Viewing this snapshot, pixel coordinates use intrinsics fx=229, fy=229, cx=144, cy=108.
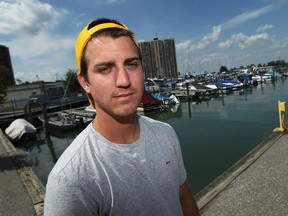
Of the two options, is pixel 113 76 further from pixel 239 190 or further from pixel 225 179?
pixel 225 179

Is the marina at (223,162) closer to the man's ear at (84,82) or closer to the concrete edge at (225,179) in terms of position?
the concrete edge at (225,179)

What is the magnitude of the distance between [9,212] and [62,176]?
602 centimetres

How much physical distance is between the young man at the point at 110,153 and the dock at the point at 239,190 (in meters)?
3.86

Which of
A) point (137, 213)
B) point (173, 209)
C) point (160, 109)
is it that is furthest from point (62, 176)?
point (160, 109)

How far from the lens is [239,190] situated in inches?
218

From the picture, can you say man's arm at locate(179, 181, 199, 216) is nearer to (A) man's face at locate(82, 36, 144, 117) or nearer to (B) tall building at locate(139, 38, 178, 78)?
(A) man's face at locate(82, 36, 144, 117)

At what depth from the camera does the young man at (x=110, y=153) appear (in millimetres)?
1265

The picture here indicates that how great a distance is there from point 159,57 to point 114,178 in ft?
428

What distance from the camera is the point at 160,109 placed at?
3144cm

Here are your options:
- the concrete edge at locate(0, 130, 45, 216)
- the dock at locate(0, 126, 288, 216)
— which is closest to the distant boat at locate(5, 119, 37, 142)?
the concrete edge at locate(0, 130, 45, 216)

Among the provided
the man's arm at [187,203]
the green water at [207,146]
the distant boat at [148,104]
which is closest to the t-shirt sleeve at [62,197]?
the man's arm at [187,203]

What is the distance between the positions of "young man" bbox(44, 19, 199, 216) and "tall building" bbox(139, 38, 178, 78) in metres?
127

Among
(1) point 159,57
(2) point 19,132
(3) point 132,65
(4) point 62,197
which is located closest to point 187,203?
(4) point 62,197

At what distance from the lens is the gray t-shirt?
1.24 m
